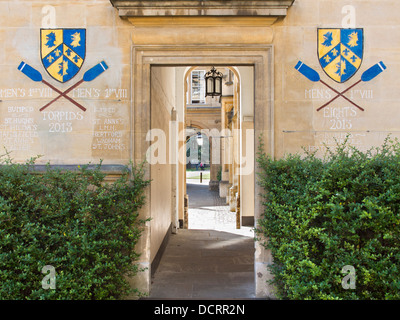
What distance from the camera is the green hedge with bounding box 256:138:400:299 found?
3113mm

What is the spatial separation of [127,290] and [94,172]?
4.84ft

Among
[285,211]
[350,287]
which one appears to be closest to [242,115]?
[285,211]

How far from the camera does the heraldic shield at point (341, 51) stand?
4223 mm

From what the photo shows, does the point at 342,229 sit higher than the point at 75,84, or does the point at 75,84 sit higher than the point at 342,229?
the point at 75,84

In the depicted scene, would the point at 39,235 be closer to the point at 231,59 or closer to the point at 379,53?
the point at 231,59

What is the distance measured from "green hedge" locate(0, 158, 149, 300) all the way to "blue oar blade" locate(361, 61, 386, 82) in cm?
319

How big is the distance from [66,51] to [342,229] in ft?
13.0

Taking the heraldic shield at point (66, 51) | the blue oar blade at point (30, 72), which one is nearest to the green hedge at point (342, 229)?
the heraldic shield at point (66, 51)

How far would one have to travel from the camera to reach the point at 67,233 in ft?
11.5

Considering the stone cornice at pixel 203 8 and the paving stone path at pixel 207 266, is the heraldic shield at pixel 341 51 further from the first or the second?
the paving stone path at pixel 207 266

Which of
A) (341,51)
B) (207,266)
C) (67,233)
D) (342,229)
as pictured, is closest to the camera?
(342,229)

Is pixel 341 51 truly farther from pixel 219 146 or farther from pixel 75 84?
pixel 219 146

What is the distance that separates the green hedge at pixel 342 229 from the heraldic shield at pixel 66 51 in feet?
10.1

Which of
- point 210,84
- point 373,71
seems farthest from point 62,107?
point 210,84
